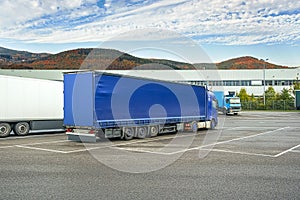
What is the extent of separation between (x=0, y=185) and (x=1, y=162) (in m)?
3.49

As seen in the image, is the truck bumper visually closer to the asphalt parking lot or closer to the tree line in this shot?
the asphalt parking lot

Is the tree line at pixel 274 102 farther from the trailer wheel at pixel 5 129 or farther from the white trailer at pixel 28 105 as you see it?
the trailer wheel at pixel 5 129

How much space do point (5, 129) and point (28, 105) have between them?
181 cm

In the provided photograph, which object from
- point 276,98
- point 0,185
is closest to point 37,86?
point 0,185

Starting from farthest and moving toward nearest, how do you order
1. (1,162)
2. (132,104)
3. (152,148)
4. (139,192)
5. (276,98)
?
1. (276,98)
2. (132,104)
3. (152,148)
4. (1,162)
5. (139,192)

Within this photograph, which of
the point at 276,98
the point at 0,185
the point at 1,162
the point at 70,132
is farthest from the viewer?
the point at 276,98

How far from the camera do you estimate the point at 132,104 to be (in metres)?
18.6

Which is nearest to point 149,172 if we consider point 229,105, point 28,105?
point 28,105

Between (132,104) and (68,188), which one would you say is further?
(132,104)

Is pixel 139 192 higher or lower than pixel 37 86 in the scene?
lower

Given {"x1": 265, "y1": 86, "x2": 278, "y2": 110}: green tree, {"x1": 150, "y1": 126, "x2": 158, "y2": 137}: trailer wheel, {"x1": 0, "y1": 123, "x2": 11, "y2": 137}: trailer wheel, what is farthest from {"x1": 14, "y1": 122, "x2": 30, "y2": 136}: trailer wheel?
{"x1": 265, "y1": 86, "x2": 278, "y2": 110}: green tree

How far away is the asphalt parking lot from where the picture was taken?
755 centimetres

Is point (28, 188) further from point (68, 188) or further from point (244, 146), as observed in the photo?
point (244, 146)

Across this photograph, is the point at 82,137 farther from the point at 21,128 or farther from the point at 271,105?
the point at 271,105
